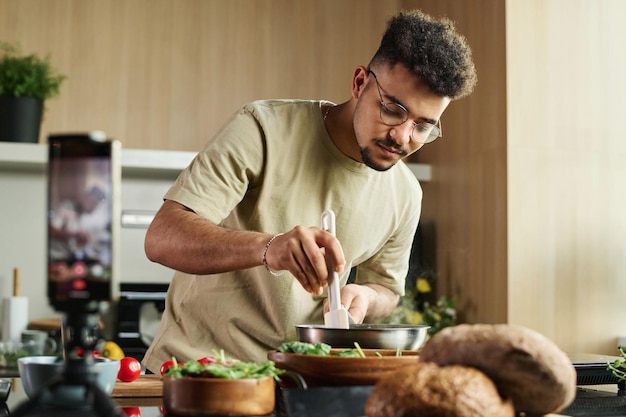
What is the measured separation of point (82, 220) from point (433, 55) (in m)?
1.06

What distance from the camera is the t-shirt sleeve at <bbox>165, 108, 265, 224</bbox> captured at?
1.59 meters

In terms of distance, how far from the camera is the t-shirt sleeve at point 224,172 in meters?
1.59

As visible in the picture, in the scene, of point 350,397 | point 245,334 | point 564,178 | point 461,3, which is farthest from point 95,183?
point 461,3

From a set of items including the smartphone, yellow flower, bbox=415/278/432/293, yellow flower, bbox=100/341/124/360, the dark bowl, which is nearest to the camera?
the smartphone

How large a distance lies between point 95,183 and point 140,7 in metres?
3.29

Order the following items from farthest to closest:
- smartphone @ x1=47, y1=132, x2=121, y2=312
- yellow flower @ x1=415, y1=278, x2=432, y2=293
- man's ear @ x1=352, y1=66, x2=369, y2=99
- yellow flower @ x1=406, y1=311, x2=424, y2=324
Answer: yellow flower @ x1=415, y1=278, x2=432, y2=293 → yellow flower @ x1=406, y1=311, x2=424, y2=324 → man's ear @ x1=352, y1=66, x2=369, y2=99 → smartphone @ x1=47, y1=132, x2=121, y2=312

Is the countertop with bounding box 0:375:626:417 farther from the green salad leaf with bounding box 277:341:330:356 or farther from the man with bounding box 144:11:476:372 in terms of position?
the man with bounding box 144:11:476:372

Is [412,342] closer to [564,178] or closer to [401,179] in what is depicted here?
[401,179]

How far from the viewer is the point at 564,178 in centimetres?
316

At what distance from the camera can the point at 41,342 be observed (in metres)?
3.26

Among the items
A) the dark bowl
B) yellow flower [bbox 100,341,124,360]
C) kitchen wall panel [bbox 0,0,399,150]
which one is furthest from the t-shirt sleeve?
kitchen wall panel [bbox 0,0,399,150]

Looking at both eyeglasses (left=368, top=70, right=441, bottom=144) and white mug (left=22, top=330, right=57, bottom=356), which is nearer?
eyeglasses (left=368, top=70, right=441, bottom=144)

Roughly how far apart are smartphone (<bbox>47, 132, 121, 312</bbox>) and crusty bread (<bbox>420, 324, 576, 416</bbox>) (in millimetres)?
349

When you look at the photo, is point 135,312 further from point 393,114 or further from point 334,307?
point 334,307
